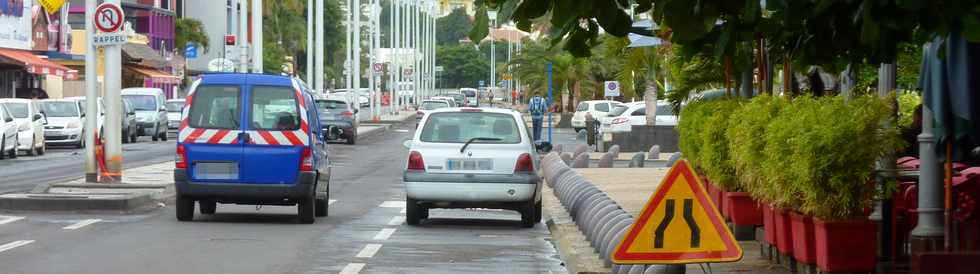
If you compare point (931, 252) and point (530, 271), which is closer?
point (931, 252)

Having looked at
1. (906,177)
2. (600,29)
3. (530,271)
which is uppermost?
(600,29)

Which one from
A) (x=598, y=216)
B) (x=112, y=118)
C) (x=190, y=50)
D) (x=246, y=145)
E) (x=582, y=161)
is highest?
(x=190, y=50)

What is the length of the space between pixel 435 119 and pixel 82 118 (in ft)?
92.3

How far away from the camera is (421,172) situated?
18500 millimetres

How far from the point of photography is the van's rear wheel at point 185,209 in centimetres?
1847

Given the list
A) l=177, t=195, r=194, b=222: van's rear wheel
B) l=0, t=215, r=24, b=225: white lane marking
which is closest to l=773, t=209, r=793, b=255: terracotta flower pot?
l=177, t=195, r=194, b=222: van's rear wheel

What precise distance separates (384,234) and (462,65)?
16590 centimetres

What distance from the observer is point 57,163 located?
35469 millimetres

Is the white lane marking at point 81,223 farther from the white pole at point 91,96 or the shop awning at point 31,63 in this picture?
the shop awning at point 31,63

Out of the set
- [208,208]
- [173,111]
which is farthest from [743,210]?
[173,111]

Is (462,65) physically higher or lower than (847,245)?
higher

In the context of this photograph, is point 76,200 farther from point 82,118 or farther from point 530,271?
point 82,118

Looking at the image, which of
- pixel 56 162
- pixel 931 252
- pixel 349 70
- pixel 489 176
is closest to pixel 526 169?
pixel 489 176

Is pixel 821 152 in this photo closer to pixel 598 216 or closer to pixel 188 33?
pixel 598 216
